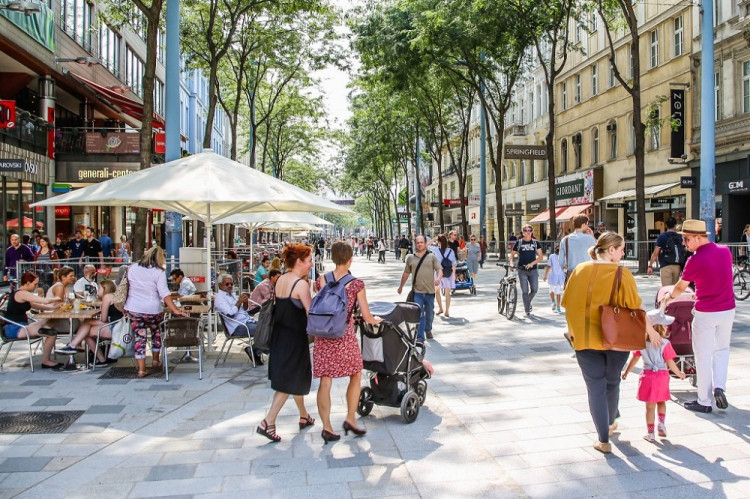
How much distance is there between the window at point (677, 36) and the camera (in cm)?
2908

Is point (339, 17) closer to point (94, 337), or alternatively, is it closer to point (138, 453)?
point (94, 337)

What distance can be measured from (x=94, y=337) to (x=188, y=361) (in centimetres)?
127

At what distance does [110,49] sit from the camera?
103 feet

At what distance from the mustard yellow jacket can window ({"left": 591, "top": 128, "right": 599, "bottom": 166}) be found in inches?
1325

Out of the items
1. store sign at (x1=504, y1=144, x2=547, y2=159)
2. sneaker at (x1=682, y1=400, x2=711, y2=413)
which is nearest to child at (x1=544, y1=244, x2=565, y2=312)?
sneaker at (x1=682, y1=400, x2=711, y2=413)

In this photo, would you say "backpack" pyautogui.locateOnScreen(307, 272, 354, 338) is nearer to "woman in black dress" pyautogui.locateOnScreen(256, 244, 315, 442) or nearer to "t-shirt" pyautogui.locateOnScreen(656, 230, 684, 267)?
"woman in black dress" pyautogui.locateOnScreen(256, 244, 315, 442)

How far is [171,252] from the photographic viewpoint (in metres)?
14.0

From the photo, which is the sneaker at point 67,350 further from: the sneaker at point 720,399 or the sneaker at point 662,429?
the sneaker at point 720,399

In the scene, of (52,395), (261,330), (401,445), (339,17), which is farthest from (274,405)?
(339,17)

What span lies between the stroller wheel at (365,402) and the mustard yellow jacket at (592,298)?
2.17 metres

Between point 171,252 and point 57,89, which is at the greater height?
point 57,89

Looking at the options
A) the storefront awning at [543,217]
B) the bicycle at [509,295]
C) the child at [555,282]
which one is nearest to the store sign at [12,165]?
the bicycle at [509,295]

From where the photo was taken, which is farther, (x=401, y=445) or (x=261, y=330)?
(x=261, y=330)

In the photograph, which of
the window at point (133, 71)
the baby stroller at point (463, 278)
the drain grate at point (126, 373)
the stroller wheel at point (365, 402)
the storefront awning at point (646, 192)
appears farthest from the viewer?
the window at point (133, 71)
